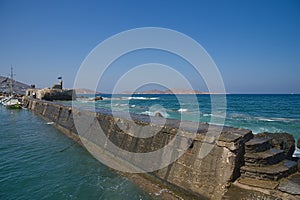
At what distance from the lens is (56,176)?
6.84 m

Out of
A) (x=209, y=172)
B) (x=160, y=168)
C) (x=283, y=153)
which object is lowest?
(x=160, y=168)

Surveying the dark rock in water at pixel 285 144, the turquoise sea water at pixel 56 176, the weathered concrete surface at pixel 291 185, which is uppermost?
the dark rock in water at pixel 285 144

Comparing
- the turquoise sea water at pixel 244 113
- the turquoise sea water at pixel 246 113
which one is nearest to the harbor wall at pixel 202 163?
the turquoise sea water at pixel 244 113

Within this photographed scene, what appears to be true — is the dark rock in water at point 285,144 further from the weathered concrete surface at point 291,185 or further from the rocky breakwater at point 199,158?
the weathered concrete surface at point 291,185

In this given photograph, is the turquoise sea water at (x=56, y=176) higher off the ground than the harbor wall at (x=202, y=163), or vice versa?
the harbor wall at (x=202, y=163)

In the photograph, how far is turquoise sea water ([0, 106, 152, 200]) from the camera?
5.63 metres

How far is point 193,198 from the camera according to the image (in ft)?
16.6

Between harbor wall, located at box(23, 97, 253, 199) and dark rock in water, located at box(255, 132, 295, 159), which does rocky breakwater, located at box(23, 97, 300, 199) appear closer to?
harbor wall, located at box(23, 97, 253, 199)

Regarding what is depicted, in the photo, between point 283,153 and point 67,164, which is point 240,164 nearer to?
point 283,153

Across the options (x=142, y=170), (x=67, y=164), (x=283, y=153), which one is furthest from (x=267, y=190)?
(x=67, y=164)

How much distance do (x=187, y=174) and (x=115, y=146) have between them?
168 inches

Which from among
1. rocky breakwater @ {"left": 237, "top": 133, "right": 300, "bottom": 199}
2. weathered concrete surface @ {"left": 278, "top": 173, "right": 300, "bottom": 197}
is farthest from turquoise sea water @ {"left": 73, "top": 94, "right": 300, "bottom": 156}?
weathered concrete surface @ {"left": 278, "top": 173, "right": 300, "bottom": 197}

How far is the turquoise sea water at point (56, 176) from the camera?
18.5ft

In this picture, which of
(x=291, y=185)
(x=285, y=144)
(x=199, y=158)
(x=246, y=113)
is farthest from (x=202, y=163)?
(x=246, y=113)
